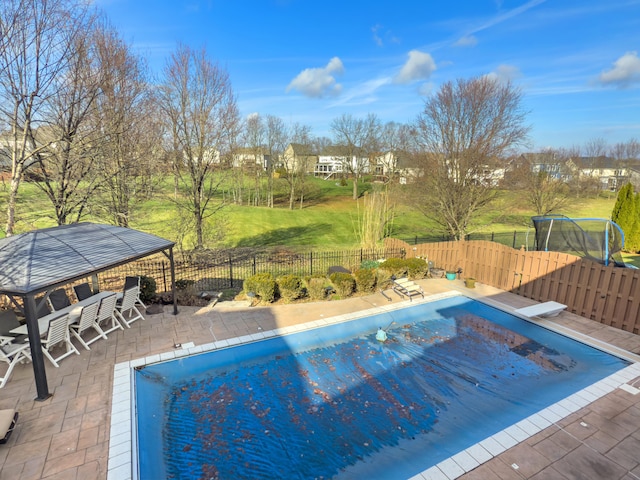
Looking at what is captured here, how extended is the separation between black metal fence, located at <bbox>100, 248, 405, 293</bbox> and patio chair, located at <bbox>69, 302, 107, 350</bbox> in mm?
3662

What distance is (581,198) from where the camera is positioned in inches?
1126

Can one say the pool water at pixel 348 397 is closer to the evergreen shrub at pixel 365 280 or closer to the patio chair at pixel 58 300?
the evergreen shrub at pixel 365 280

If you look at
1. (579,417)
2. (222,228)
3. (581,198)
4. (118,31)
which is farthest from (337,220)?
(579,417)

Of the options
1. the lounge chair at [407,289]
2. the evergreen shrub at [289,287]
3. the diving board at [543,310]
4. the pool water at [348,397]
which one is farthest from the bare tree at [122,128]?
the diving board at [543,310]

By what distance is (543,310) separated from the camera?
8.63 m

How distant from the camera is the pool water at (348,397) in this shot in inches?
181

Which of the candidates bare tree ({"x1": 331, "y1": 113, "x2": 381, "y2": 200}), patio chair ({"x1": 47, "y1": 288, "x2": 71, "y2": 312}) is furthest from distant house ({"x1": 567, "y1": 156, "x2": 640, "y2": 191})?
patio chair ({"x1": 47, "y1": 288, "x2": 71, "y2": 312})

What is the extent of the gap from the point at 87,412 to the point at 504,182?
1926 cm

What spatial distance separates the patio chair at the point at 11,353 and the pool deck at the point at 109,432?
0.18 m

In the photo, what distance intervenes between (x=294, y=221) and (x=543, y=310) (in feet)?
67.3

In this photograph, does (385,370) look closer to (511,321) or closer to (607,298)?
(511,321)

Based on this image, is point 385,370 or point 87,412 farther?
point 385,370

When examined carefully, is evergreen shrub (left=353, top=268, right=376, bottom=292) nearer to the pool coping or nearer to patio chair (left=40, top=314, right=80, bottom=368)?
the pool coping

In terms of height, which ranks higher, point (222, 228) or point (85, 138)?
point (85, 138)
